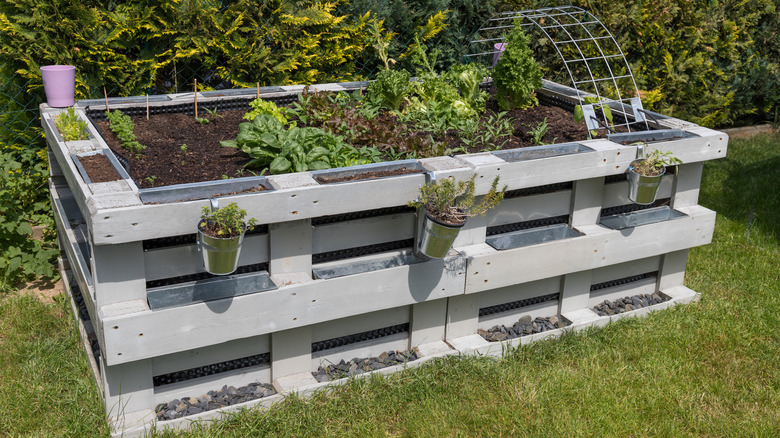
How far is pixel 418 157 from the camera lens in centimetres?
399

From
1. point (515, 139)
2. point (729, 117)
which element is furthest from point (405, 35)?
point (729, 117)

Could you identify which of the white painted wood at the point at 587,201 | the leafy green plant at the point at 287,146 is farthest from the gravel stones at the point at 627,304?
the leafy green plant at the point at 287,146

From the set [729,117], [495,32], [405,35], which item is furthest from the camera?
[729,117]

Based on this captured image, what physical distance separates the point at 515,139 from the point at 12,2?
3.15 meters

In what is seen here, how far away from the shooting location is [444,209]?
3.41 meters

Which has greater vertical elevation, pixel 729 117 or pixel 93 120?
pixel 93 120

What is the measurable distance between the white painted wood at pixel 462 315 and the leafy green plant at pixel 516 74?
167 centimetres

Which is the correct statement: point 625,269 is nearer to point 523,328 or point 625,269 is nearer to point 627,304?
point 627,304

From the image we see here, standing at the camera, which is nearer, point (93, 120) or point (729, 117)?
point (93, 120)

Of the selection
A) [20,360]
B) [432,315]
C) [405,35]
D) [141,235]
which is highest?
[405,35]

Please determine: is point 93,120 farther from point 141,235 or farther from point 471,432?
point 471,432

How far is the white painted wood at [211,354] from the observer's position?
3.30 meters

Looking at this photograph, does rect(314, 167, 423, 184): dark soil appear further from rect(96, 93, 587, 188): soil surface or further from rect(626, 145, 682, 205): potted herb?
rect(626, 145, 682, 205): potted herb

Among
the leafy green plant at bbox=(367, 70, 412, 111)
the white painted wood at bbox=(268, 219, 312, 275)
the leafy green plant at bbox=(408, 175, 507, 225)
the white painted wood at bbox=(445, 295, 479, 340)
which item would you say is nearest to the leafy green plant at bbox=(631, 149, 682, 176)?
the leafy green plant at bbox=(408, 175, 507, 225)
